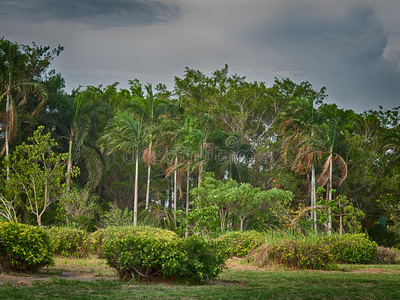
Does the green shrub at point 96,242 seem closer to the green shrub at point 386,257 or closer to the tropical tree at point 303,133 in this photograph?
the green shrub at point 386,257

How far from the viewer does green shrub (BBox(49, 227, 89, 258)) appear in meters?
15.0

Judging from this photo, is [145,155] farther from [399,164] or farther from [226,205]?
[399,164]

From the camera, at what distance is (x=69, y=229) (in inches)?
611

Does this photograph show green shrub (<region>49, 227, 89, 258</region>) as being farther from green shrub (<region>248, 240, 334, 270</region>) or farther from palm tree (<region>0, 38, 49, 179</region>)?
palm tree (<region>0, 38, 49, 179</region>)

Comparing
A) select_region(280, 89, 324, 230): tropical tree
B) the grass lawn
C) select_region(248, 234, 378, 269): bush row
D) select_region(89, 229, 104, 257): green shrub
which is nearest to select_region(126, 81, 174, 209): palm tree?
select_region(280, 89, 324, 230): tropical tree

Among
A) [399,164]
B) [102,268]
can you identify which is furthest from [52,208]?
[399,164]

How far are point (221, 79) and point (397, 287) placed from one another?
105ft

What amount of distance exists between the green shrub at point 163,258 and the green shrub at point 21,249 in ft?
6.15

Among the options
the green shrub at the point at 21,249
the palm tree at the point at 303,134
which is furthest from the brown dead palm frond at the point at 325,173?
the green shrub at the point at 21,249

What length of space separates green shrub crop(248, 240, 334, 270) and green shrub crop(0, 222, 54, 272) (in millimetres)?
5783

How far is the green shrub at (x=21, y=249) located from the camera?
32.2 ft

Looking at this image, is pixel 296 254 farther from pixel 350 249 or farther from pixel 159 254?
pixel 159 254

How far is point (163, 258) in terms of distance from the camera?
8852mm

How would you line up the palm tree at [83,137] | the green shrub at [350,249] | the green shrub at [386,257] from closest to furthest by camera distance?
the green shrub at [350,249], the green shrub at [386,257], the palm tree at [83,137]
